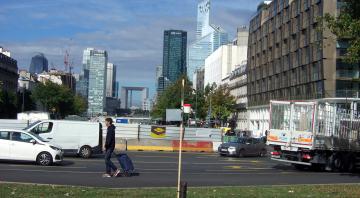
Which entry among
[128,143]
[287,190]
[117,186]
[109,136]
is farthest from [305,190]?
[128,143]

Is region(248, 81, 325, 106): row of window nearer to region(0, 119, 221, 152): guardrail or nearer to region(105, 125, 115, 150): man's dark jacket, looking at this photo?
region(0, 119, 221, 152): guardrail

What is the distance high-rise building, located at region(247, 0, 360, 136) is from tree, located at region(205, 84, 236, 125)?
16.0 ft

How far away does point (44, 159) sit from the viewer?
933 inches

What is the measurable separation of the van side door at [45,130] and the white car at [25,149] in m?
7.04

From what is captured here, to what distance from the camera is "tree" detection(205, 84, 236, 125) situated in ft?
388

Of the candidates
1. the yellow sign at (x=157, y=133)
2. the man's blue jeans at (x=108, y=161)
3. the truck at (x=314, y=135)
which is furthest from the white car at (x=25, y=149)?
the yellow sign at (x=157, y=133)

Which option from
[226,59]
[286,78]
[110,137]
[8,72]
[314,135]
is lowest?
[110,137]

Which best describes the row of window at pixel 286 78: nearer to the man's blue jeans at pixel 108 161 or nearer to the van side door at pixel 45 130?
the van side door at pixel 45 130

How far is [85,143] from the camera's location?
31.4m

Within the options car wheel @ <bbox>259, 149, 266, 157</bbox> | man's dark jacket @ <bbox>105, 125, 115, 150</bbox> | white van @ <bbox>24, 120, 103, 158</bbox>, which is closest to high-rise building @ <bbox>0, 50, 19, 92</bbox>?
car wheel @ <bbox>259, 149, 266, 157</bbox>

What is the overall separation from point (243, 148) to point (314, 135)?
45.9ft

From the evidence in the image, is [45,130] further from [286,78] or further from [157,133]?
[286,78]

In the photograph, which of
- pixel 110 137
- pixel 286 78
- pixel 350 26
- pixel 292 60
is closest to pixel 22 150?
pixel 110 137

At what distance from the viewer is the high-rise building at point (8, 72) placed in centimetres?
13475
